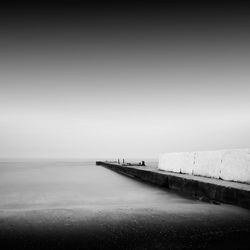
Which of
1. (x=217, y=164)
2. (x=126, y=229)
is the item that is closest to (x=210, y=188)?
(x=217, y=164)

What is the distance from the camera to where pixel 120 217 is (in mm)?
3371

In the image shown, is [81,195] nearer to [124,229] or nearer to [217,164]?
[217,164]

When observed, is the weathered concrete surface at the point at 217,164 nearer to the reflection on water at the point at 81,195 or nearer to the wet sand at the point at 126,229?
the reflection on water at the point at 81,195

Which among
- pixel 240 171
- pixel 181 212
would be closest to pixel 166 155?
pixel 240 171

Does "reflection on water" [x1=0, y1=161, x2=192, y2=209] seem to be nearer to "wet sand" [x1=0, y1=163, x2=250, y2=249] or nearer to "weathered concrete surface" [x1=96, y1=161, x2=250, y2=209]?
"weathered concrete surface" [x1=96, y1=161, x2=250, y2=209]

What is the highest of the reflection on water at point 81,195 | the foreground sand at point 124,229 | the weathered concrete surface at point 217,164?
the weathered concrete surface at point 217,164

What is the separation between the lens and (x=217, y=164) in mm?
6926

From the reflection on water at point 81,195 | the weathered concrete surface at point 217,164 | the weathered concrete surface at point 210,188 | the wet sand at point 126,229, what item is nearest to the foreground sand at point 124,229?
the wet sand at point 126,229

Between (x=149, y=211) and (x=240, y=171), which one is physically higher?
(x=240, y=171)

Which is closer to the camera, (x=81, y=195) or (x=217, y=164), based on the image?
(x=217, y=164)

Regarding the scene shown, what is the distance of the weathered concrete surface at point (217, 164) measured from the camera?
5759 mm

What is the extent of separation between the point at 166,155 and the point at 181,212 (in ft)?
26.7

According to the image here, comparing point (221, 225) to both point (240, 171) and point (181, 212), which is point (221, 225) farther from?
point (240, 171)

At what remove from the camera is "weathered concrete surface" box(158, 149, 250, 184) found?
576cm
